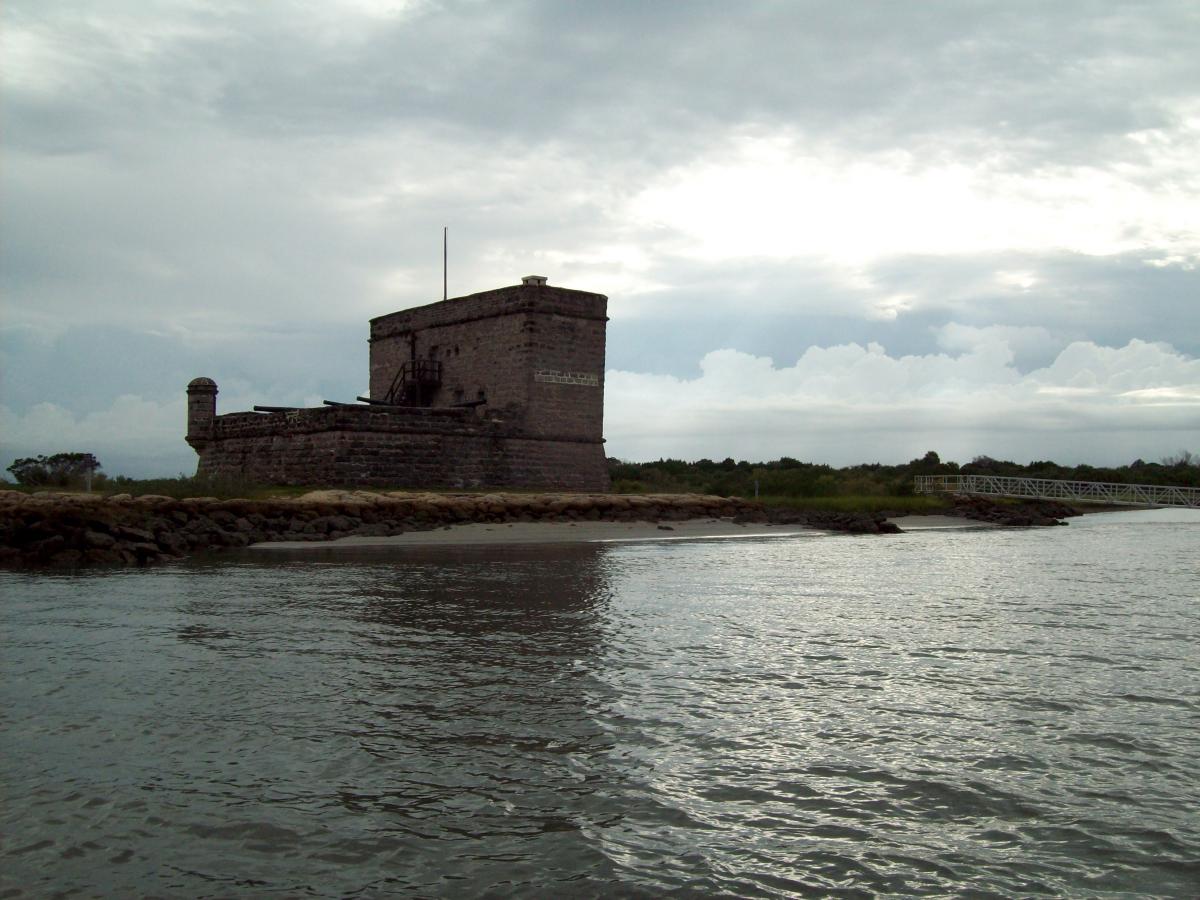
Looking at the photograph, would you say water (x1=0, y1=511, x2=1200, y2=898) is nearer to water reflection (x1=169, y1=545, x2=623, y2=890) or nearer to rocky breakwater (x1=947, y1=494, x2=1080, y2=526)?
water reflection (x1=169, y1=545, x2=623, y2=890)

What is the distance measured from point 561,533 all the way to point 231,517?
795 cm

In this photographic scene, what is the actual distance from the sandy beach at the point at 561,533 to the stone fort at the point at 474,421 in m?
4.54

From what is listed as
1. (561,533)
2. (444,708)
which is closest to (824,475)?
(561,533)

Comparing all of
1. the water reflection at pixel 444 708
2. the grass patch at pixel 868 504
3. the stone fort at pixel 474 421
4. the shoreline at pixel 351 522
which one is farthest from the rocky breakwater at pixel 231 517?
the grass patch at pixel 868 504

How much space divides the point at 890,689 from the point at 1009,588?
8.78 m

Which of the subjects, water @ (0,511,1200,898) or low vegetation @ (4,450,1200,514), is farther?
low vegetation @ (4,450,1200,514)

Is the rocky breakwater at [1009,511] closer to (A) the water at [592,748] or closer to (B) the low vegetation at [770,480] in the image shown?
(B) the low vegetation at [770,480]

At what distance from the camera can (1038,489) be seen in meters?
49.9

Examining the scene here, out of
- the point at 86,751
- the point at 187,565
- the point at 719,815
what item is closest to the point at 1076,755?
the point at 719,815

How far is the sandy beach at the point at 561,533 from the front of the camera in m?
22.5

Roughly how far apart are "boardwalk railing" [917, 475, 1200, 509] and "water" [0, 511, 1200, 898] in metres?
37.6

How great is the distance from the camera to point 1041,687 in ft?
25.9

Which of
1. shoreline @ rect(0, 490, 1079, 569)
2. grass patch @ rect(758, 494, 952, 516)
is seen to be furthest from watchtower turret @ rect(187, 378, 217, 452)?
grass patch @ rect(758, 494, 952, 516)

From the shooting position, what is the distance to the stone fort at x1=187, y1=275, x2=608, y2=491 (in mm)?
29094
